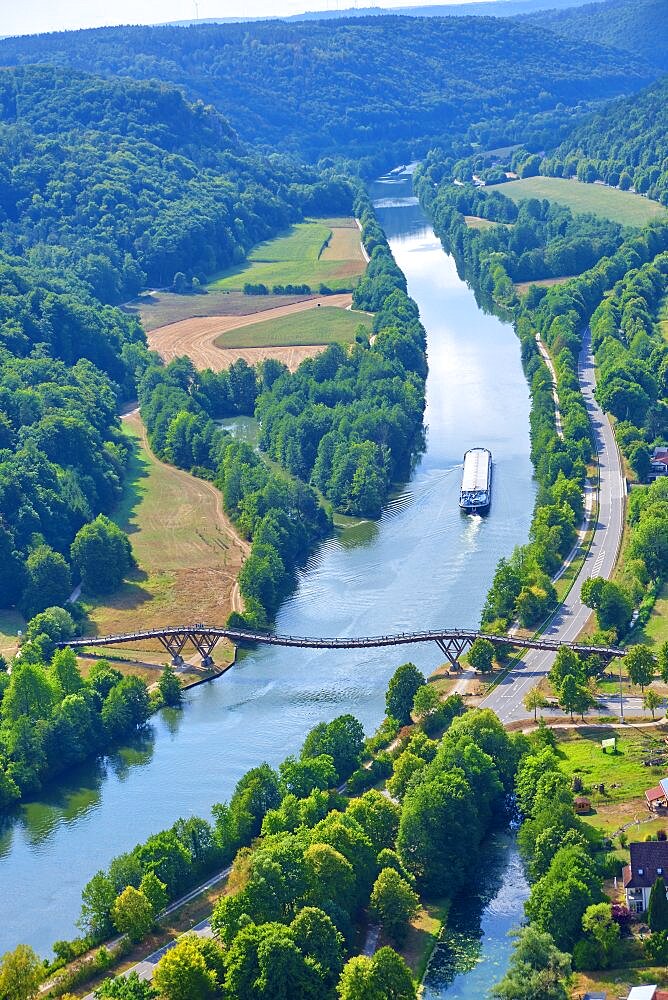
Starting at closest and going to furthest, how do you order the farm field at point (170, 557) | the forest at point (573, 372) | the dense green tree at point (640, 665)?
the dense green tree at point (640, 665), the forest at point (573, 372), the farm field at point (170, 557)

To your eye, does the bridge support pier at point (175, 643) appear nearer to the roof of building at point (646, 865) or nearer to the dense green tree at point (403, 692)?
the dense green tree at point (403, 692)

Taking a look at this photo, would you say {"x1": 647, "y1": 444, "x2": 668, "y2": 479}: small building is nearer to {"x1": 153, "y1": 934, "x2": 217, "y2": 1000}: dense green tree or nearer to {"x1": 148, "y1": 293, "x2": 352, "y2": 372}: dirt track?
{"x1": 148, "y1": 293, "x2": 352, "y2": 372}: dirt track

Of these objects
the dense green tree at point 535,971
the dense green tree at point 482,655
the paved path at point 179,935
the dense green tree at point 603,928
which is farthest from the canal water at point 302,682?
the dense green tree at point 603,928

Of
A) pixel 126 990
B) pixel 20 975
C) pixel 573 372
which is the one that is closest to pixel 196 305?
pixel 573 372

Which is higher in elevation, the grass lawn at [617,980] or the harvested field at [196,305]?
the harvested field at [196,305]

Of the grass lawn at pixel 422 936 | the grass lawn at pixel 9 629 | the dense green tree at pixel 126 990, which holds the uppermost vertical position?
the grass lawn at pixel 9 629

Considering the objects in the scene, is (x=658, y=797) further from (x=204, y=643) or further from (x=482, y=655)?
(x=204, y=643)

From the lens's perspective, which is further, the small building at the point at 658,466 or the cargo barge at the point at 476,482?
the small building at the point at 658,466
